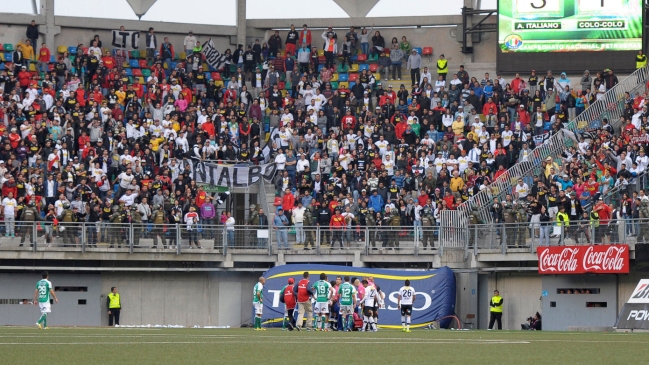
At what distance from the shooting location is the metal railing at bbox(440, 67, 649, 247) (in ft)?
118

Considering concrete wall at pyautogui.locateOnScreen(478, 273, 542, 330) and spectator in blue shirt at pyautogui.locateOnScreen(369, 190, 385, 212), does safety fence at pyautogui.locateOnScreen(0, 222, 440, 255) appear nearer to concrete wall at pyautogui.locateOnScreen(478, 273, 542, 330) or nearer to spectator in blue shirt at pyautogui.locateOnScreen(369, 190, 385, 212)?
spectator in blue shirt at pyautogui.locateOnScreen(369, 190, 385, 212)

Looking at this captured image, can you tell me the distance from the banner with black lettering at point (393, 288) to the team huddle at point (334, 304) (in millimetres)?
1878

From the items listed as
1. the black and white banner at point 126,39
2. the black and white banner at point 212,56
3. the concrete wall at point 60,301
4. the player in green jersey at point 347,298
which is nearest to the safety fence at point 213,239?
the concrete wall at point 60,301

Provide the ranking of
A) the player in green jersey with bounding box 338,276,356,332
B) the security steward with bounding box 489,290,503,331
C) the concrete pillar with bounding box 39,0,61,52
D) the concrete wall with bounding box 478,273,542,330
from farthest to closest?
the concrete pillar with bounding box 39,0,61,52
the concrete wall with bounding box 478,273,542,330
the security steward with bounding box 489,290,503,331
the player in green jersey with bounding box 338,276,356,332

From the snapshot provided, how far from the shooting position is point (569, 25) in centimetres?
4297

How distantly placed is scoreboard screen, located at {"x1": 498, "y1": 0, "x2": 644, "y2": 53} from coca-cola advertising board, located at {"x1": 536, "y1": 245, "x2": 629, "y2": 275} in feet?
40.5

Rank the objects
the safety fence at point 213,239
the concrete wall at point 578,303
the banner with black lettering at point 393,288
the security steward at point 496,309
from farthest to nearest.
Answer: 1. the safety fence at point 213,239
2. the banner with black lettering at point 393,288
3. the security steward at point 496,309
4. the concrete wall at point 578,303

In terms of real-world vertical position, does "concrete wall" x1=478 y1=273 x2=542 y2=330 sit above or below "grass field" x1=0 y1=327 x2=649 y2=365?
below

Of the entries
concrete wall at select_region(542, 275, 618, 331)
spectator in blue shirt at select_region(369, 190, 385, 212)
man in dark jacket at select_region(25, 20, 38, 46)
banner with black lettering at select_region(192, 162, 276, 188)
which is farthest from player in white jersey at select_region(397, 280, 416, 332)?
man in dark jacket at select_region(25, 20, 38, 46)

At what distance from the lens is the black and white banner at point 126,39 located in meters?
46.7

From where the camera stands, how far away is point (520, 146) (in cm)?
3897

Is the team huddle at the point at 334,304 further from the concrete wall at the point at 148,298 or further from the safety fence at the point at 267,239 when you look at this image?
the concrete wall at the point at 148,298

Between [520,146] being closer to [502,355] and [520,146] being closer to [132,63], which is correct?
[132,63]

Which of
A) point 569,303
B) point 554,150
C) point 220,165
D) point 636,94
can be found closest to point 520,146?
point 554,150
